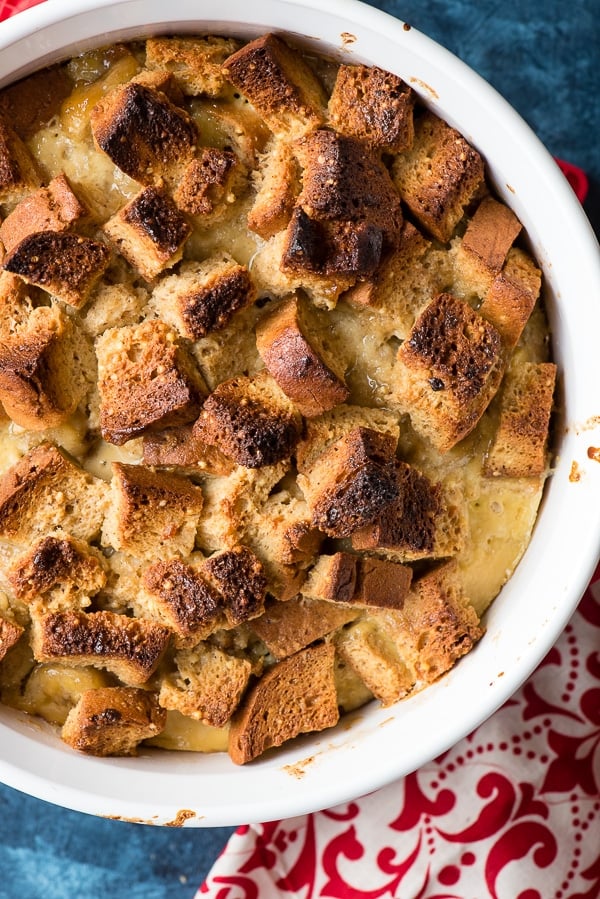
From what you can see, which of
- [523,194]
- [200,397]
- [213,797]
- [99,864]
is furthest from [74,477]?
[99,864]

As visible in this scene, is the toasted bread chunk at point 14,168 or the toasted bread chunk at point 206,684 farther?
the toasted bread chunk at point 206,684

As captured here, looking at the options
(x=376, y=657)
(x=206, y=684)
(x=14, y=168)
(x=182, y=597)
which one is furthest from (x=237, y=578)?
(x=14, y=168)

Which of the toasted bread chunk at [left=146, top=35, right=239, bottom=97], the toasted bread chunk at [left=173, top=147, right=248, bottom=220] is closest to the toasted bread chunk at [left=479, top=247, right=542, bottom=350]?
the toasted bread chunk at [left=173, top=147, right=248, bottom=220]

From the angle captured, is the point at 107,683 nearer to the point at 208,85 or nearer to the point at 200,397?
the point at 200,397

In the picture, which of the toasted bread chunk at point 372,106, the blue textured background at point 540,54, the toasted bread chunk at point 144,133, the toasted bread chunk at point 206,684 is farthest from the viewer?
the blue textured background at point 540,54

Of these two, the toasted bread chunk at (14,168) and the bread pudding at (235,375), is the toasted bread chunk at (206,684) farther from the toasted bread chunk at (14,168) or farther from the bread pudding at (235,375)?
the toasted bread chunk at (14,168)

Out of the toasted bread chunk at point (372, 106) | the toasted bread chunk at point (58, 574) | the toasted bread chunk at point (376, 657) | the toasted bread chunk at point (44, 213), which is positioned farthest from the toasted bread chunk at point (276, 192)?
the toasted bread chunk at point (376, 657)

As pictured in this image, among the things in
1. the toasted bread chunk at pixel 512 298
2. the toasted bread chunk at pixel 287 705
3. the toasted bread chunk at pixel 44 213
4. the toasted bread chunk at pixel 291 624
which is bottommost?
the toasted bread chunk at pixel 287 705
